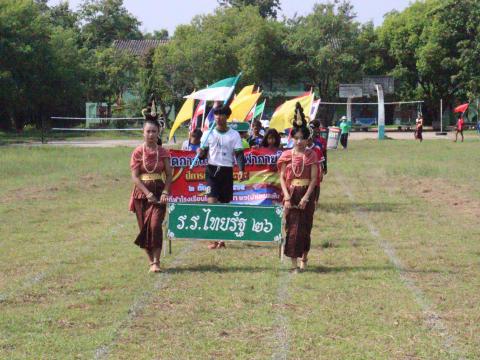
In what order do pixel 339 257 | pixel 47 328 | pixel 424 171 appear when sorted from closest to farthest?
pixel 47 328 < pixel 339 257 < pixel 424 171

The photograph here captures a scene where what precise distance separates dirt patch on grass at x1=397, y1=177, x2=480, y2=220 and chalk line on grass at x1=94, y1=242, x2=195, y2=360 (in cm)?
653

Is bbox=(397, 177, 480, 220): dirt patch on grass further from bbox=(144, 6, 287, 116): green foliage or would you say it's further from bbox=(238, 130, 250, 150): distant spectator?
bbox=(144, 6, 287, 116): green foliage

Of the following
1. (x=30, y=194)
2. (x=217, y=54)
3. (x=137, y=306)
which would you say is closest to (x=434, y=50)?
(x=217, y=54)

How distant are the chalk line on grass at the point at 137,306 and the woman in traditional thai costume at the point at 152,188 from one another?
14.7 inches

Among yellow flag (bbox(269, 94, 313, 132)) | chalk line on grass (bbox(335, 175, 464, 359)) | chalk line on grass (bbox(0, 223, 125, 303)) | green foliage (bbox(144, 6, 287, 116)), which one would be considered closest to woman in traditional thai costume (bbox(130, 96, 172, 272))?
chalk line on grass (bbox(0, 223, 125, 303))

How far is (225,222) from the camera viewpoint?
370 inches

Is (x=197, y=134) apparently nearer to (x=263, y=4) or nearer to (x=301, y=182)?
(x=301, y=182)

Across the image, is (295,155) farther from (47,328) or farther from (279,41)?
(279,41)

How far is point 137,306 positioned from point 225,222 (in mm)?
2377

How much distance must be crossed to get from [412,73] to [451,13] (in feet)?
21.7

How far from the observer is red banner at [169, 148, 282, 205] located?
12.6 metres

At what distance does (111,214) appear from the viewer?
1440 centimetres

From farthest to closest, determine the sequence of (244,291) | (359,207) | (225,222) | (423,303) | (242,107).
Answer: (359,207) < (242,107) < (225,222) < (244,291) < (423,303)

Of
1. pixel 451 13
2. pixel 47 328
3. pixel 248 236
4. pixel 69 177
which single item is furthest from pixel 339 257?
pixel 451 13
